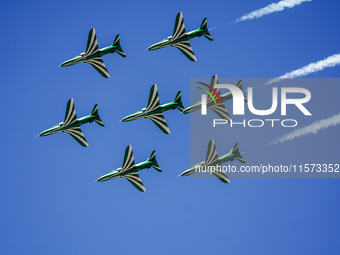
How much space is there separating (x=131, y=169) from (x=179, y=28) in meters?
20.7

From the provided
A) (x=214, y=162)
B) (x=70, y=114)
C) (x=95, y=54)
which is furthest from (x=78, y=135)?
(x=214, y=162)

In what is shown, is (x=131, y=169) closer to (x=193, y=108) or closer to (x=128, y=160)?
(x=128, y=160)

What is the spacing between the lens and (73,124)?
96.4m

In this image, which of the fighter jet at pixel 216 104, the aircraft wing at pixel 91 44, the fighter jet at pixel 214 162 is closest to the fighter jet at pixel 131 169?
the fighter jet at pixel 214 162

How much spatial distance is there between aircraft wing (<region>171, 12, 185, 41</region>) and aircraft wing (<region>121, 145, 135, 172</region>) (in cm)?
1675

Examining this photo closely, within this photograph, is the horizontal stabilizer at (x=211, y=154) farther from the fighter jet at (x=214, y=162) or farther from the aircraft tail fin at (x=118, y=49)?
the aircraft tail fin at (x=118, y=49)

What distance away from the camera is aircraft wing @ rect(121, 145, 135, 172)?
9419 cm

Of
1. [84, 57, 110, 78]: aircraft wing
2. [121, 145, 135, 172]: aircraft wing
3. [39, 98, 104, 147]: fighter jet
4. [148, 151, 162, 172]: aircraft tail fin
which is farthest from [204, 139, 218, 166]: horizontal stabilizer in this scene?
[84, 57, 110, 78]: aircraft wing

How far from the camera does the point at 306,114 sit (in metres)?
92.4

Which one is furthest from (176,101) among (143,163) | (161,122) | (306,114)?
(306,114)

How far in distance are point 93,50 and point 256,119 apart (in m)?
24.8

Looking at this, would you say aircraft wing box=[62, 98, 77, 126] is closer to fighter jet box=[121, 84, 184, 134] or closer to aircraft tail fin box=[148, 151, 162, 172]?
fighter jet box=[121, 84, 184, 134]

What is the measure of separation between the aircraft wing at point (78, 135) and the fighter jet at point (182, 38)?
15.4 meters

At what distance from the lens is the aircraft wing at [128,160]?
309 ft
